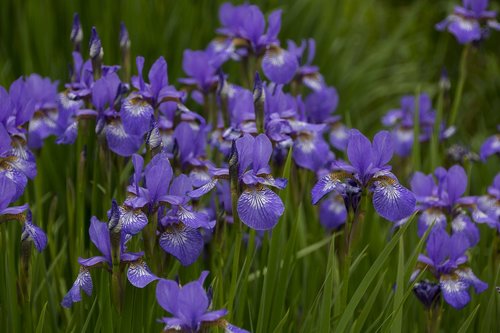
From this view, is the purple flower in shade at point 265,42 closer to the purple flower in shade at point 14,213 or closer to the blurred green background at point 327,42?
the blurred green background at point 327,42

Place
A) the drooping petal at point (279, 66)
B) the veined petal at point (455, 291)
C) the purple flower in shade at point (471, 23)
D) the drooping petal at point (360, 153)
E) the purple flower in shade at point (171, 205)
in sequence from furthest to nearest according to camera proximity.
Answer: the purple flower in shade at point (471, 23)
the drooping petal at point (279, 66)
the veined petal at point (455, 291)
the drooping petal at point (360, 153)
the purple flower in shade at point (171, 205)

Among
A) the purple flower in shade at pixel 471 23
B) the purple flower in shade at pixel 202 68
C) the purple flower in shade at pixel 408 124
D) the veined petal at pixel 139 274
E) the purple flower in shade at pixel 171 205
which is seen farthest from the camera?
the purple flower in shade at pixel 408 124

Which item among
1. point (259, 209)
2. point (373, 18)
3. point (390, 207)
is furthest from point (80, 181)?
point (373, 18)

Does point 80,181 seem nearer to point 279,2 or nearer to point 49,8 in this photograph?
point 49,8

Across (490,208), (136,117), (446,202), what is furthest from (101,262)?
(490,208)

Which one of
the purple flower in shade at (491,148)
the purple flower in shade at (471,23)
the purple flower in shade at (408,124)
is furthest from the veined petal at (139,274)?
the purple flower in shade at (408,124)

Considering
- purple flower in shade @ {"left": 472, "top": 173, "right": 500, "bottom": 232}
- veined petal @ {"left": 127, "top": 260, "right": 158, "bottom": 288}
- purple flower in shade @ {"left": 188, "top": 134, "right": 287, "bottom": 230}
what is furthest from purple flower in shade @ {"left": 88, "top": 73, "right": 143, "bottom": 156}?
purple flower in shade @ {"left": 472, "top": 173, "right": 500, "bottom": 232}

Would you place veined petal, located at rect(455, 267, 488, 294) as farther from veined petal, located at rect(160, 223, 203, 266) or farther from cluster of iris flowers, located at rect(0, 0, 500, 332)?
veined petal, located at rect(160, 223, 203, 266)

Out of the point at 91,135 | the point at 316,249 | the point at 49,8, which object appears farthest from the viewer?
the point at 49,8
